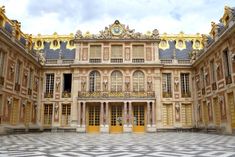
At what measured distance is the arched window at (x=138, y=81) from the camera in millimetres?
30125

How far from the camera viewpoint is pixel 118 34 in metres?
31.2

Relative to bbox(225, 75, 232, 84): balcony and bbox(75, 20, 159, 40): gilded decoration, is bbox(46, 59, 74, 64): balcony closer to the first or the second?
bbox(75, 20, 159, 40): gilded decoration

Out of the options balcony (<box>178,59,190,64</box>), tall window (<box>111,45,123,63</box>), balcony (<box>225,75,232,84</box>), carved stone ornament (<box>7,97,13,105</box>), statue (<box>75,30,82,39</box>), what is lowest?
carved stone ornament (<box>7,97,13,105</box>)

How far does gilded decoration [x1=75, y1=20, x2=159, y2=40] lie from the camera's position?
31.0 metres

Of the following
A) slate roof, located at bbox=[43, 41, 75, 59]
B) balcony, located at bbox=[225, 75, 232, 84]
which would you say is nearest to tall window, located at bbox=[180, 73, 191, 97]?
balcony, located at bbox=[225, 75, 232, 84]

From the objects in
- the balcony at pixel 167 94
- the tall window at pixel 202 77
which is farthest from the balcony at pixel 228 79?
the balcony at pixel 167 94

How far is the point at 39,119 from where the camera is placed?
29594 millimetres

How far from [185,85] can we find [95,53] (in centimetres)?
1127

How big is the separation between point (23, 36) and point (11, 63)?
17.4 feet

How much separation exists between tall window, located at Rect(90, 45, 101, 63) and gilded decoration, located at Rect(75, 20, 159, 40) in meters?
1.14

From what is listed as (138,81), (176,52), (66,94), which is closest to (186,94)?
(138,81)

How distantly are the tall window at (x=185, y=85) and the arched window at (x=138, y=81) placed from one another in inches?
187

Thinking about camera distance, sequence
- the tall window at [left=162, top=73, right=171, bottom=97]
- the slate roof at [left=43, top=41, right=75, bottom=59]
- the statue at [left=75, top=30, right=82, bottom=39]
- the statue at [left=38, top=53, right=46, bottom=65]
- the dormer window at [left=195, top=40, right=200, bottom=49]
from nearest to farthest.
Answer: the tall window at [left=162, top=73, right=171, bottom=97] < the statue at [left=38, top=53, right=46, bottom=65] < the statue at [left=75, top=30, right=82, bottom=39] < the slate roof at [left=43, top=41, right=75, bottom=59] < the dormer window at [left=195, top=40, right=200, bottom=49]

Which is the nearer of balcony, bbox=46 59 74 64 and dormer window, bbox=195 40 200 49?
balcony, bbox=46 59 74 64
